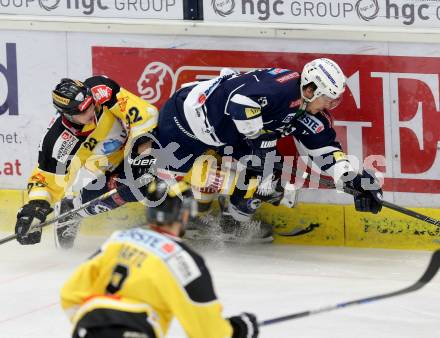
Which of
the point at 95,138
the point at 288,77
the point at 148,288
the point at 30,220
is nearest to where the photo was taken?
the point at 148,288

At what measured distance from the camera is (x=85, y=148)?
19.4 feet

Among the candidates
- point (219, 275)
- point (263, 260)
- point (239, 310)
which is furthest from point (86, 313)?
point (263, 260)

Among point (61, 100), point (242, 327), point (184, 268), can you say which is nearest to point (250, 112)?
point (61, 100)

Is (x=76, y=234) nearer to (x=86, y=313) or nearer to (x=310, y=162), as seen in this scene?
(x=310, y=162)

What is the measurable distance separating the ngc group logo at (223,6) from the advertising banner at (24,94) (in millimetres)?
921

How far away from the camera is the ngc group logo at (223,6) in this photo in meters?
5.88

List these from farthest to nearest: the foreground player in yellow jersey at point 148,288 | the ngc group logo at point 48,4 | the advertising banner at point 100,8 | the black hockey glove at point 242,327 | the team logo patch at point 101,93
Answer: the ngc group logo at point 48,4 < the advertising banner at point 100,8 < the team logo patch at point 101,93 < the black hockey glove at point 242,327 < the foreground player in yellow jersey at point 148,288

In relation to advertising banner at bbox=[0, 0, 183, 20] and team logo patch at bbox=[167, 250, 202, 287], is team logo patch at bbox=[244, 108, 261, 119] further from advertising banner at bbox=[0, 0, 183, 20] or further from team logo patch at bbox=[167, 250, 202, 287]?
team logo patch at bbox=[167, 250, 202, 287]

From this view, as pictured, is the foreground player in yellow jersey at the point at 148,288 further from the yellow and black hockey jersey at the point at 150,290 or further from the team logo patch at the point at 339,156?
the team logo patch at the point at 339,156

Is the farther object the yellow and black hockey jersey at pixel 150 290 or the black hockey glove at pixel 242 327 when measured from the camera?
the black hockey glove at pixel 242 327

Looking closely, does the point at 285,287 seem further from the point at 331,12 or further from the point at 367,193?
the point at 331,12

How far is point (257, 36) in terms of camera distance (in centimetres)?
587

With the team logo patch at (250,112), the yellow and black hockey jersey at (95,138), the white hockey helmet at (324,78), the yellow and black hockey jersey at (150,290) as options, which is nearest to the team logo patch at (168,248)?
the yellow and black hockey jersey at (150,290)

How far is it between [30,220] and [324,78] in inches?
67.5
